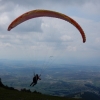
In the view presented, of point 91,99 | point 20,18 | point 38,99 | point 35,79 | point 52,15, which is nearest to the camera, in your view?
point 20,18

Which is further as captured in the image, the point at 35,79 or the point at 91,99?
the point at 91,99

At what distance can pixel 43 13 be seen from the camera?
1930 centimetres

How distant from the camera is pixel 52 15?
64.9ft

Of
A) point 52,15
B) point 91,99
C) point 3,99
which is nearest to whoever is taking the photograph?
point 52,15

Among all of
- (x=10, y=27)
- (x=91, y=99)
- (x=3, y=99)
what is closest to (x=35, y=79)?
(x=10, y=27)

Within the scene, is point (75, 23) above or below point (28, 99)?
above

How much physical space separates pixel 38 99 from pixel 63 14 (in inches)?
759

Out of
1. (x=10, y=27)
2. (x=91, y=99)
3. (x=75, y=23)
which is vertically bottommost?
(x=91, y=99)

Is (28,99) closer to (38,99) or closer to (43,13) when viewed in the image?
(38,99)

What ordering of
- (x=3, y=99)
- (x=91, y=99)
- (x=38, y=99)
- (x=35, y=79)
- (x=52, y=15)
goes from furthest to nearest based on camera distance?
1. (x=91, y=99)
2. (x=38, y=99)
3. (x=3, y=99)
4. (x=35, y=79)
5. (x=52, y=15)

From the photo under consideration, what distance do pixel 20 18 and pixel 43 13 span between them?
2472 mm

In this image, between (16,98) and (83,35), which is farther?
(16,98)

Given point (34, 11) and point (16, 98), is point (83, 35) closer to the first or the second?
point (34, 11)

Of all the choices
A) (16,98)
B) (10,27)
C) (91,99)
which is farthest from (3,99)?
(91,99)
